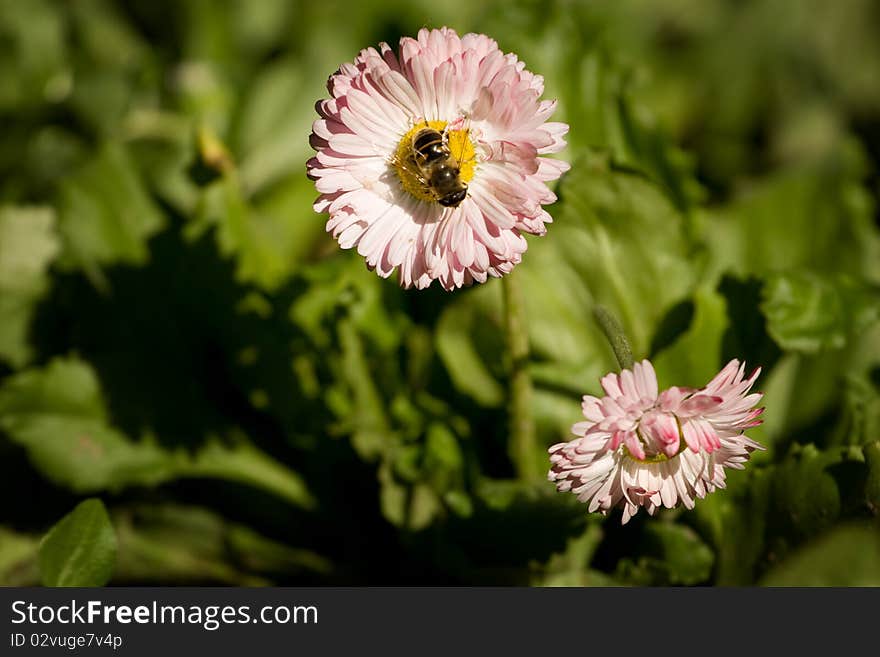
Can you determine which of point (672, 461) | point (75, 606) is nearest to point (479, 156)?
point (672, 461)

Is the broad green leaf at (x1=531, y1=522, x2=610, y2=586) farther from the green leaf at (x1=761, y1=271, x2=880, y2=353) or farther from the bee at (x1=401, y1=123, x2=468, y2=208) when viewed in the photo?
the bee at (x1=401, y1=123, x2=468, y2=208)

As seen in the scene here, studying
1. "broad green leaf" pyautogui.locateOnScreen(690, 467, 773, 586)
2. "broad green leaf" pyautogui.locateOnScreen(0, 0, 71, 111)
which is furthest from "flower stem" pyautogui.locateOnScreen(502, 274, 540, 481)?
"broad green leaf" pyautogui.locateOnScreen(0, 0, 71, 111)

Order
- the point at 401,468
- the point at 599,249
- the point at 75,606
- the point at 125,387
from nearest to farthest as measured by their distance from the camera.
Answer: the point at 75,606
the point at 401,468
the point at 599,249
the point at 125,387

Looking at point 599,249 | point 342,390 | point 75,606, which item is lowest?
Result: point 75,606

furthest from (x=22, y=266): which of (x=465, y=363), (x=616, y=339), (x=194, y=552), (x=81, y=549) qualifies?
(x=616, y=339)

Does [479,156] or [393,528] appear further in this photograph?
[393,528]

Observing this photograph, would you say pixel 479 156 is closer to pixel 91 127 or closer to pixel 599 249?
pixel 599 249

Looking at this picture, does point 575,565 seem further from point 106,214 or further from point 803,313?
point 106,214
